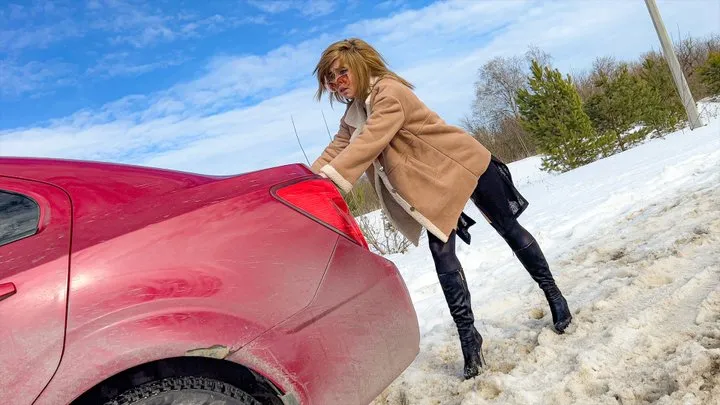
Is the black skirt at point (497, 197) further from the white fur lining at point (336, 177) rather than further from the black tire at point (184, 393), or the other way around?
the black tire at point (184, 393)

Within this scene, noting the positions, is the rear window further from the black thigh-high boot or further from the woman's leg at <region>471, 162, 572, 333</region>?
the black thigh-high boot

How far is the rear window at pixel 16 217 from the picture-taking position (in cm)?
147

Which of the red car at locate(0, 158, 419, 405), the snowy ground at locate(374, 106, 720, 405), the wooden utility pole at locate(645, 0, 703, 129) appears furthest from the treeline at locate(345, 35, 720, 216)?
the red car at locate(0, 158, 419, 405)

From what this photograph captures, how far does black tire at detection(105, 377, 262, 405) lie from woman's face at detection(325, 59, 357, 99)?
1.44m

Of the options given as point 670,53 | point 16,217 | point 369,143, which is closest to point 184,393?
point 16,217

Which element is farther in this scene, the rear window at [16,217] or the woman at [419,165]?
the woman at [419,165]

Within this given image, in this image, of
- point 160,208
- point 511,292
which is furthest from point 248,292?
point 511,292

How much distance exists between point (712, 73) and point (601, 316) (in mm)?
28227

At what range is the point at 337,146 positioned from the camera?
111 inches

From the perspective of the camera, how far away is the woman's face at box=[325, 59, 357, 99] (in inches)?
96.4

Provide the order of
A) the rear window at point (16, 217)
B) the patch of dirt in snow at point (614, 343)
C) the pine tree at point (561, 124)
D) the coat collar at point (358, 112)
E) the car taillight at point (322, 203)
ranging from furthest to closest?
the pine tree at point (561, 124), the coat collar at point (358, 112), the patch of dirt in snow at point (614, 343), the car taillight at point (322, 203), the rear window at point (16, 217)

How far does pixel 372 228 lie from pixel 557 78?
44.2 ft

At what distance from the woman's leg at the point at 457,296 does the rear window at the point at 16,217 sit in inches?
66.2

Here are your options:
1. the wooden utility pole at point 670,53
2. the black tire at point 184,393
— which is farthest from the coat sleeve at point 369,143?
the wooden utility pole at point 670,53
